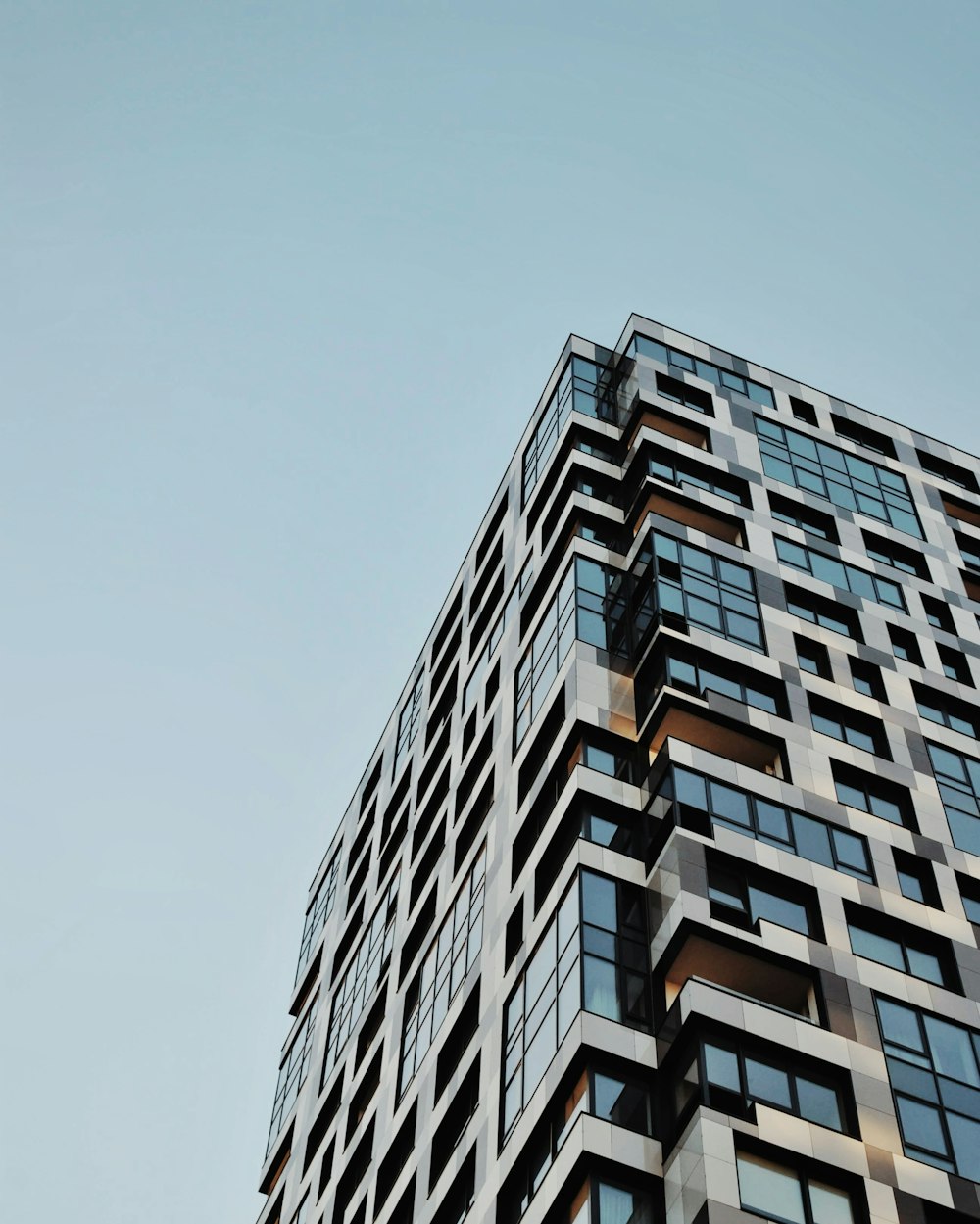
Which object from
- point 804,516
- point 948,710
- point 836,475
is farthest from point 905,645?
point 836,475

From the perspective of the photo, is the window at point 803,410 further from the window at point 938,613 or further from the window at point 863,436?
the window at point 938,613

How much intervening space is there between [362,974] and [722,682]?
2436 centimetres

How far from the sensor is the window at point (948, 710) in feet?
175

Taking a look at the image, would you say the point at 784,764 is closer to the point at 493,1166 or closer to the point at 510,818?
the point at 510,818

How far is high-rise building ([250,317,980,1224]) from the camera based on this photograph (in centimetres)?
3706

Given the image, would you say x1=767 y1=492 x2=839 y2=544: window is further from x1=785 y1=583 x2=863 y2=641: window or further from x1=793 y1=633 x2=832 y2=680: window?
x1=793 y1=633 x2=832 y2=680: window

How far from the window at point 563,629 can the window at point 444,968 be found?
16.8 ft

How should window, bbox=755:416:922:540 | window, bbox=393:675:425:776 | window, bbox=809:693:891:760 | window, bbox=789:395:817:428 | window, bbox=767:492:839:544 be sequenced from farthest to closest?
1. window, bbox=393:675:425:776
2. window, bbox=789:395:817:428
3. window, bbox=755:416:922:540
4. window, bbox=767:492:839:544
5. window, bbox=809:693:891:760

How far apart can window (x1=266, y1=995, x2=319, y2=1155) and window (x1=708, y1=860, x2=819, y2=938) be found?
33.0 meters

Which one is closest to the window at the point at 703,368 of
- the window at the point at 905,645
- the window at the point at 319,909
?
the window at the point at 905,645

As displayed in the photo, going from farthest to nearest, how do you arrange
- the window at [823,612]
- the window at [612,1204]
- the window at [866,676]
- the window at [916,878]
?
the window at [823,612] < the window at [866,676] < the window at [916,878] < the window at [612,1204]

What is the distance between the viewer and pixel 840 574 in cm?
5759

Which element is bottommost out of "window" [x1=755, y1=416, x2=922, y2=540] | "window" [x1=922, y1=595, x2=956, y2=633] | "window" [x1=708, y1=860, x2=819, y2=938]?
"window" [x1=708, y1=860, x2=819, y2=938]

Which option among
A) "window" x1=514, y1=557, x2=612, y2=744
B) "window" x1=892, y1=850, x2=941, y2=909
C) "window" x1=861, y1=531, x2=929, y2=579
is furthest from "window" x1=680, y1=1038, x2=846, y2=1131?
"window" x1=861, y1=531, x2=929, y2=579
